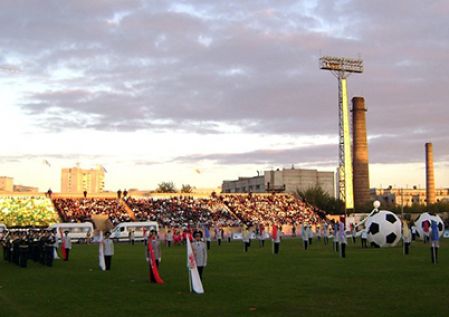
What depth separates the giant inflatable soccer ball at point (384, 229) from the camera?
1485 inches

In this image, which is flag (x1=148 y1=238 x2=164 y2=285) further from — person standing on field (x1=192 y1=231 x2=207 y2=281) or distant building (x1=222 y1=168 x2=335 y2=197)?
distant building (x1=222 y1=168 x2=335 y2=197)

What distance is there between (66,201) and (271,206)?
25.9 m

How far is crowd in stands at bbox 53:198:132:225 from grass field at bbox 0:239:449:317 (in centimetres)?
4533

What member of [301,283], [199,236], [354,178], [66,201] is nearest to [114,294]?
[199,236]

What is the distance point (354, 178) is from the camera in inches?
4018

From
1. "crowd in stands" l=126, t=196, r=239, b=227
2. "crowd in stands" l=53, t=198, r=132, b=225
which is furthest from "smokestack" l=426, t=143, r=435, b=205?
"crowd in stands" l=53, t=198, r=132, b=225

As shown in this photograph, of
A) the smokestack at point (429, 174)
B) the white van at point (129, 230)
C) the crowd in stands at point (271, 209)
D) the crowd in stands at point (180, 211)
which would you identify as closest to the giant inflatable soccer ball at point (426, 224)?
the white van at point (129, 230)

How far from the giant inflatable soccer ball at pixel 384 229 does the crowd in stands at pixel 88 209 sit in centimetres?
3822

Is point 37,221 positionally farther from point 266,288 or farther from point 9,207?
point 266,288

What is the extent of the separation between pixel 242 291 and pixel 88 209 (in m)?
60.1

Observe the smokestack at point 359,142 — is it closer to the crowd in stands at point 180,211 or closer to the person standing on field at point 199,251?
the crowd in stands at point 180,211

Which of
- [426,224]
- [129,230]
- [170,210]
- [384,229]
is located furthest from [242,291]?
[170,210]

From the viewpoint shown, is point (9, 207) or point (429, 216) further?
point (9, 207)

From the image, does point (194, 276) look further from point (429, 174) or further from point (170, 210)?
point (429, 174)
